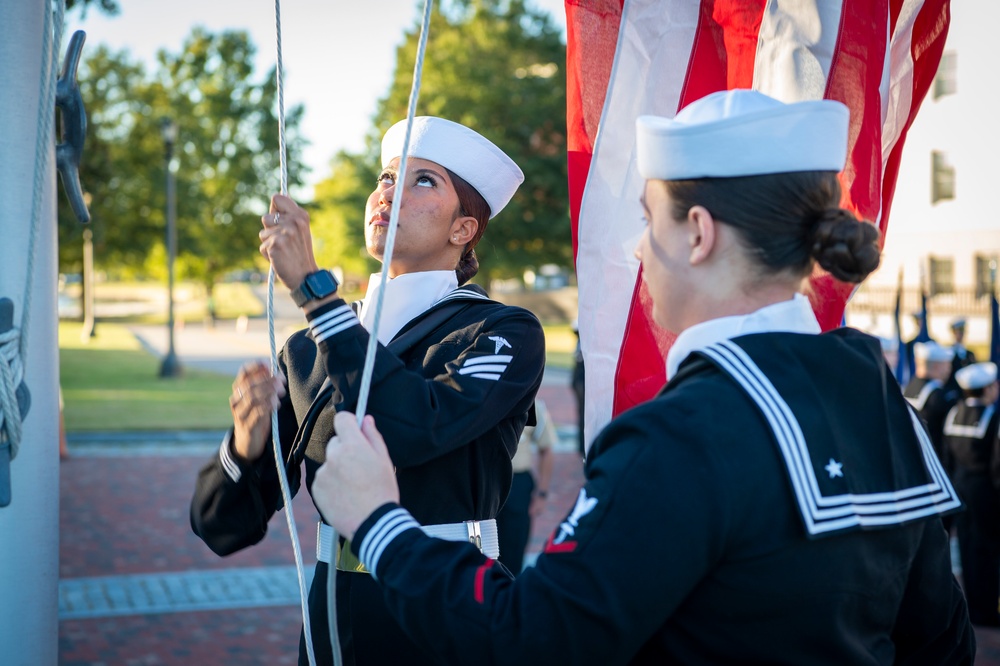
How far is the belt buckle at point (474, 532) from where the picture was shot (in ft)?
7.46

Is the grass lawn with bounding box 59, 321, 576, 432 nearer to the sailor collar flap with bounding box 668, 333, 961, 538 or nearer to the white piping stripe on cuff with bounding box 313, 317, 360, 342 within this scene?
the white piping stripe on cuff with bounding box 313, 317, 360, 342

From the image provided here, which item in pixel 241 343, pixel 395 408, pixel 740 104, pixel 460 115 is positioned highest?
pixel 460 115

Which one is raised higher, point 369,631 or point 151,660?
point 369,631

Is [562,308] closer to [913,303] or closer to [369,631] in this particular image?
[913,303]

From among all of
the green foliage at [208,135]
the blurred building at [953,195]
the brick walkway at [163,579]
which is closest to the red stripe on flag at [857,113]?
the brick walkway at [163,579]

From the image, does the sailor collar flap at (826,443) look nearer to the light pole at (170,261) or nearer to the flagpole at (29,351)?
the flagpole at (29,351)

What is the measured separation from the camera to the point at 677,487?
Result: 4.25 feet

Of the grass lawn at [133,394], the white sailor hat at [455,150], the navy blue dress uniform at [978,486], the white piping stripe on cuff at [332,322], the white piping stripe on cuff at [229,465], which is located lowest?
the grass lawn at [133,394]

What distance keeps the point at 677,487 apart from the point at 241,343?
3618 centimetres

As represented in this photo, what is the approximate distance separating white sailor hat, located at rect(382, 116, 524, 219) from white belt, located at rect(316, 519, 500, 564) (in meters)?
0.91

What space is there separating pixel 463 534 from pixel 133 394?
65.4ft

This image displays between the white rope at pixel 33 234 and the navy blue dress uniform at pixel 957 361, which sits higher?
the white rope at pixel 33 234

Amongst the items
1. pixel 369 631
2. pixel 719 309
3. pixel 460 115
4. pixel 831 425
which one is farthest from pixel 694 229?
pixel 460 115

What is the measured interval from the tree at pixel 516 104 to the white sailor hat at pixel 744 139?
32212 mm
